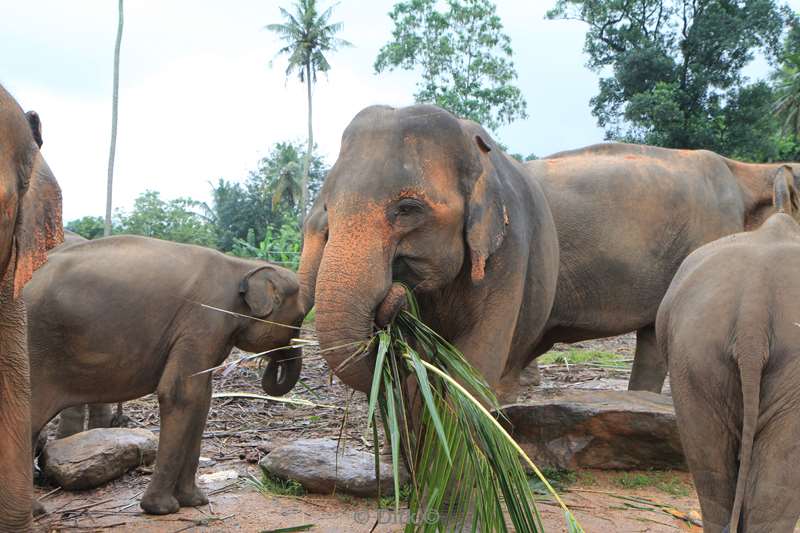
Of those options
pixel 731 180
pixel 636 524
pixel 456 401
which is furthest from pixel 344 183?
pixel 731 180

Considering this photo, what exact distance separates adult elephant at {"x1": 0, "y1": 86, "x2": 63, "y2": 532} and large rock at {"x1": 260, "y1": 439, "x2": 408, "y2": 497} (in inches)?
69.9

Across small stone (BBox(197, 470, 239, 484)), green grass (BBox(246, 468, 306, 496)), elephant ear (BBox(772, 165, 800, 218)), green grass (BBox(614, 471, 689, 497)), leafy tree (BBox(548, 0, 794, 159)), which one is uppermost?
leafy tree (BBox(548, 0, 794, 159))

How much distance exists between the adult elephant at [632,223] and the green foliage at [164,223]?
3451 cm

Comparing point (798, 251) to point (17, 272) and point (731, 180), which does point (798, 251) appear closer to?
point (17, 272)

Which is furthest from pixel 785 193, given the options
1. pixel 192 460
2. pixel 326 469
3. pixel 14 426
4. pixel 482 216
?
pixel 14 426

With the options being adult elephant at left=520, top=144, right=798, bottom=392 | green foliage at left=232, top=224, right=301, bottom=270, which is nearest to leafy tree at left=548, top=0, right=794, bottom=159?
green foliage at left=232, top=224, right=301, bottom=270

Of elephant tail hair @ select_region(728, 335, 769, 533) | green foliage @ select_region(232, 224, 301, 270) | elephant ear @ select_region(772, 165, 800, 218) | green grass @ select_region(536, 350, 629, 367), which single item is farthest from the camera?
green foliage @ select_region(232, 224, 301, 270)

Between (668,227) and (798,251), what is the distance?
2.99 meters

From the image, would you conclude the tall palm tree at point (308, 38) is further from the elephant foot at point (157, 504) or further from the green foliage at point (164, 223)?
the elephant foot at point (157, 504)

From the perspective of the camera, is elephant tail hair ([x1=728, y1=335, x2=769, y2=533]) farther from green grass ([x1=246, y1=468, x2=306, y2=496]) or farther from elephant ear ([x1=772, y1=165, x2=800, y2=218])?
green grass ([x1=246, y1=468, x2=306, y2=496])

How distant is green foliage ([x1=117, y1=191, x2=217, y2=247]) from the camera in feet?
134

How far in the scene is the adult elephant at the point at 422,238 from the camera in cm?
356

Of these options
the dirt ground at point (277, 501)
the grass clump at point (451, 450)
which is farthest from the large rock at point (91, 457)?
the grass clump at point (451, 450)

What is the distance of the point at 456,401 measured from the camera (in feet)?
10.9
